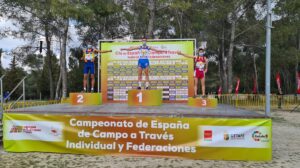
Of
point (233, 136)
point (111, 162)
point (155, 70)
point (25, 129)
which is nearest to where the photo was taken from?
point (111, 162)

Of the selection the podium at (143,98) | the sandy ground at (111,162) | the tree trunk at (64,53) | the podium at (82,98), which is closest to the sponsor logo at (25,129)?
the sandy ground at (111,162)

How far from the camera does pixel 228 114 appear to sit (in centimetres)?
756

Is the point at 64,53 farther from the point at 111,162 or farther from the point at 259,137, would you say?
the point at 259,137

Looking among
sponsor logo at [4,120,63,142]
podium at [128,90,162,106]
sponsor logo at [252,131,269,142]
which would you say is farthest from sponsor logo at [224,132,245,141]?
sponsor logo at [4,120,63,142]

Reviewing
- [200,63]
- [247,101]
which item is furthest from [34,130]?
[247,101]

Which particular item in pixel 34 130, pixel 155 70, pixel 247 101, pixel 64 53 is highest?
pixel 64 53

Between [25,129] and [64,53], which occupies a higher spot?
[64,53]

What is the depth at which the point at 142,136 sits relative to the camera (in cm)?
775

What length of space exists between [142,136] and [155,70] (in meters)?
5.88

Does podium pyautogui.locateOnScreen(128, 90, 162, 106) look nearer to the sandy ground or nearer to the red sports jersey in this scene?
the red sports jersey

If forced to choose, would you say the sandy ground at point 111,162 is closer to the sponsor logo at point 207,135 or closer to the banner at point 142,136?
the banner at point 142,136

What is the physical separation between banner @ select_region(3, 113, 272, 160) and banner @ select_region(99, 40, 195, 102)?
18.0 feet

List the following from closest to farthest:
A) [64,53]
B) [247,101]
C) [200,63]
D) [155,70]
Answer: [200,63], [155,70], [64,53], [247,101]

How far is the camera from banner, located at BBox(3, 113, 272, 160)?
24.3 feet
